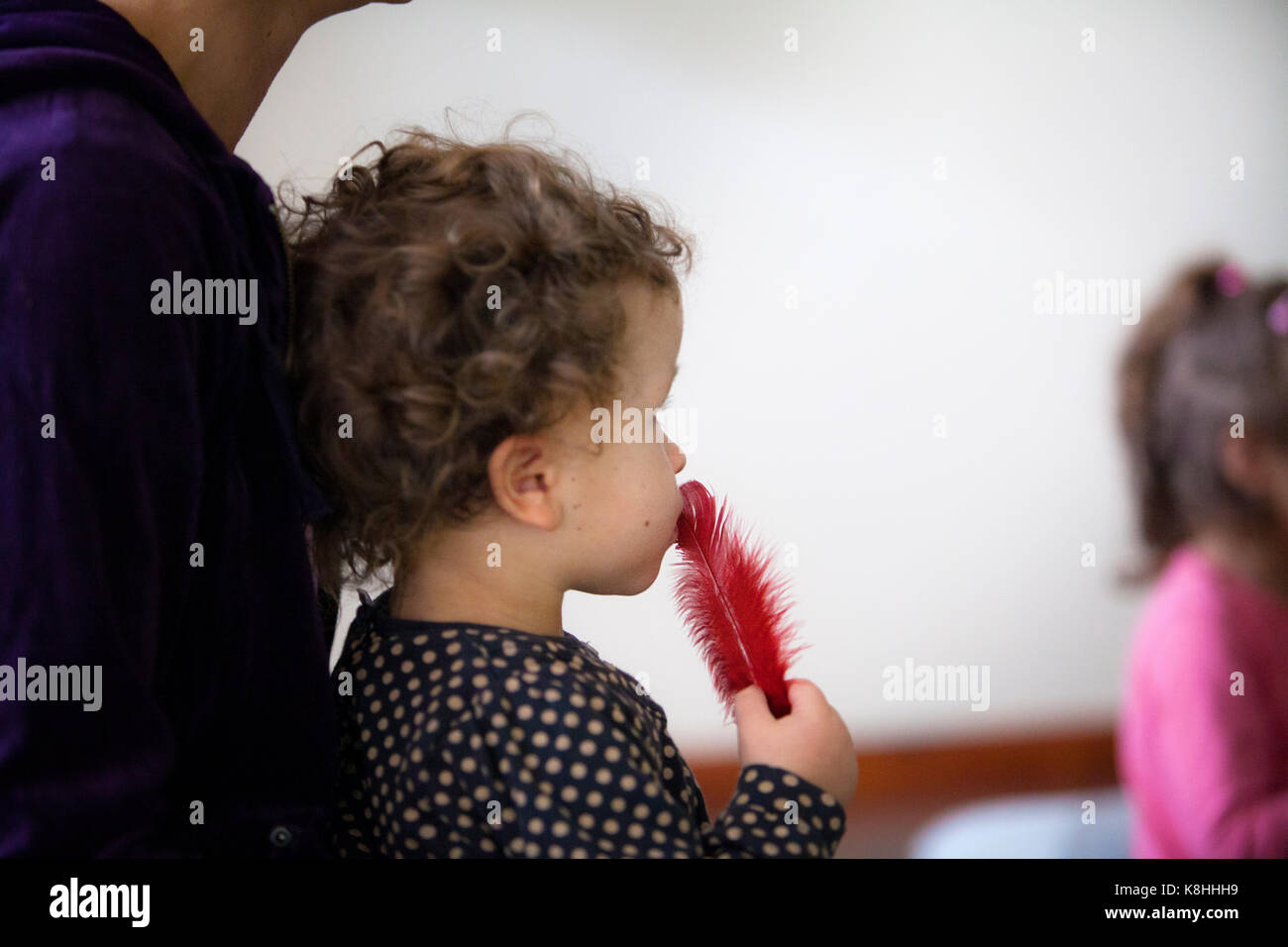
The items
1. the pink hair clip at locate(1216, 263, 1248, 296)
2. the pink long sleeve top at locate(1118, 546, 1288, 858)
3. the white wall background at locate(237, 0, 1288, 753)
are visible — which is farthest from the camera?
the pink hair clip at locate(1216, 263, 1248, 296)

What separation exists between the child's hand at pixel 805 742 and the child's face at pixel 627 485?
0.12 metres

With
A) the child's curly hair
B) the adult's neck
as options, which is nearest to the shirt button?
the child's curly hair

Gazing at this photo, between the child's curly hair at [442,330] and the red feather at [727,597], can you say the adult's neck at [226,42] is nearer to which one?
the child's curly hair at [442,330]

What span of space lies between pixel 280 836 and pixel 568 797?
0.16 m

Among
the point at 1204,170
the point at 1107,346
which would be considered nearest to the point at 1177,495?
the point at 1107,346

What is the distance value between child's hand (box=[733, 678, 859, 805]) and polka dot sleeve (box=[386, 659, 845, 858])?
0.02 metres

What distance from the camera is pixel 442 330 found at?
0.67 metres

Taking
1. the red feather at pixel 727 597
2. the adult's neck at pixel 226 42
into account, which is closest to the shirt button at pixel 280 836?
the red feather at pixel 727 597

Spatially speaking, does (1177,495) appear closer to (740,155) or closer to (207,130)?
(740,155)

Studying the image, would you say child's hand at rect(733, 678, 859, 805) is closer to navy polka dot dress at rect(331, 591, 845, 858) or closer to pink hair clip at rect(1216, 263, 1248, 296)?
navy polka dot dress at rect(331, 591, 845, 858)

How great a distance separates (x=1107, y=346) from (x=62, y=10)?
199 cm

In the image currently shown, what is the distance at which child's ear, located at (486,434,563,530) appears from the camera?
69 cm

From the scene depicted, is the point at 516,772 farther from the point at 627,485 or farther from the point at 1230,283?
the point at 1230,283
